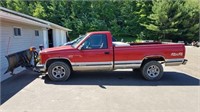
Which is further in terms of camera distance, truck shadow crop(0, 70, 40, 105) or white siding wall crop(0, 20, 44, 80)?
A: white siding wall crop(0, 20, 44, 80)

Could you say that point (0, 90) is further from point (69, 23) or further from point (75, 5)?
point (75, 5)

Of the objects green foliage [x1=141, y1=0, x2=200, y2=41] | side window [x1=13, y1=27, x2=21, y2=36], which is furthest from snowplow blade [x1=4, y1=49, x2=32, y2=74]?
green foliage [x1=141, y1=0, x2=200, y2=41]

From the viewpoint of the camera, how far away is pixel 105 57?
737cm

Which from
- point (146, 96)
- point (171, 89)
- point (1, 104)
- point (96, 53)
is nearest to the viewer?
point (1, 104)

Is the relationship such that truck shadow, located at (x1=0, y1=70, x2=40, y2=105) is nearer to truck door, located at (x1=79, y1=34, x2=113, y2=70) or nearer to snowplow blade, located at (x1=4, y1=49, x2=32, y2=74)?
snowplow blade, located at (x1=4, y1=49, x2=32, y2=74)

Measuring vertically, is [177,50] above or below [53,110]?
above

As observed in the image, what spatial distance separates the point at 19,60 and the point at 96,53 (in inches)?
132

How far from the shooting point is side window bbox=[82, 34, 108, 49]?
7394 mm

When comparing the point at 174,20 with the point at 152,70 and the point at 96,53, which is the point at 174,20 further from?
the point at 96,53

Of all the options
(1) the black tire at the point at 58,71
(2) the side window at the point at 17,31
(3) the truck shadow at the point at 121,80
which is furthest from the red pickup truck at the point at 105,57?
(2) the side window at the point at 17,31

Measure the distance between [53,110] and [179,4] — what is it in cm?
4449

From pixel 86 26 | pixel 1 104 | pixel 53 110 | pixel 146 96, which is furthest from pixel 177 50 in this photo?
pixel 86 26

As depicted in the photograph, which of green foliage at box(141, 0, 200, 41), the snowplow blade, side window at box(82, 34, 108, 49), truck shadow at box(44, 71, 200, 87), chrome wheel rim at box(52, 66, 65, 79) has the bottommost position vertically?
truck shadow at box(44, 71, 200, 87)

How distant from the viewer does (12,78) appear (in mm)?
8047
